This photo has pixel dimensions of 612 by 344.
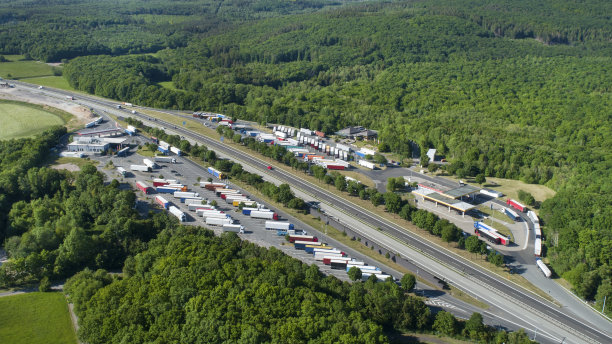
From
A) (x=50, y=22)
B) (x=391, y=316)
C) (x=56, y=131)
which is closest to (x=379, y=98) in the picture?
(x=56, y=131)

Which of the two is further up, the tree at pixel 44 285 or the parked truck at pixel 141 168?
the parked truck at pixel 141 168

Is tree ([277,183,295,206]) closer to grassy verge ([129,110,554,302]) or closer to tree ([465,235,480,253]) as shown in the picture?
grassy verge ([129,110,554,302])

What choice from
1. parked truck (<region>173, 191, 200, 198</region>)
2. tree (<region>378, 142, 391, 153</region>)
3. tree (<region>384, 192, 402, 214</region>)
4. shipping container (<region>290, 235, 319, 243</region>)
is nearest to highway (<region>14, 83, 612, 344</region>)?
tree (<region>384, 192, 402, 214</region>)

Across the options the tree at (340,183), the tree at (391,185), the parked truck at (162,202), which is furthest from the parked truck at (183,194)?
the tree at (391,185)

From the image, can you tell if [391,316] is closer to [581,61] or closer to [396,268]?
[396,268]

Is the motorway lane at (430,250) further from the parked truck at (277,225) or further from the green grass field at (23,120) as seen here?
the green grass field at (23,120)
